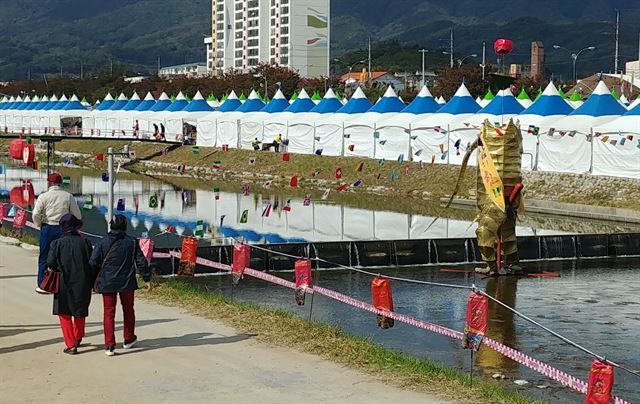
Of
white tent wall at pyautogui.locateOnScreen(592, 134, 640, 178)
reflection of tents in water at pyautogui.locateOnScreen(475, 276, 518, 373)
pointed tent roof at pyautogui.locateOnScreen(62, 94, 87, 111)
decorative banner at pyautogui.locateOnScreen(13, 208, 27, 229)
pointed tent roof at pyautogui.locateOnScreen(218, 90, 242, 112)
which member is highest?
pointed tent roof at pyautogui.locateOnScreen(62, 94, 87, 111)

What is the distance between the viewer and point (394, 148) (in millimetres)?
49875

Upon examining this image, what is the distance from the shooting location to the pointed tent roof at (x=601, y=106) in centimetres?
4144

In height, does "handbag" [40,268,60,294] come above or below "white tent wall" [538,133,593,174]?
below

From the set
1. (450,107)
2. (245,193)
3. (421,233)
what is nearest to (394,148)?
(450,107)

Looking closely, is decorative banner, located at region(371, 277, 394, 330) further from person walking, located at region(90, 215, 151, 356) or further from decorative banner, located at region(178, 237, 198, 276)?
decorative banner, located at region(178, 237, 198, 276)

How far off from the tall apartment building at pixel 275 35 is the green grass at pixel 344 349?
528 feet

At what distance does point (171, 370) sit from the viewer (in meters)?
10.8

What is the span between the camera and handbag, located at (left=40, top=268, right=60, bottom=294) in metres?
11.1

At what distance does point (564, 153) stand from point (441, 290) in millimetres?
22808

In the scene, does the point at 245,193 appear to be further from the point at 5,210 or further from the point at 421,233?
the point at 5,210

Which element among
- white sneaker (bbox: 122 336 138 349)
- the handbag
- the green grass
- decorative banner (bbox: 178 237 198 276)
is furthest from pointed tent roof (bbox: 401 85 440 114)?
the handbag

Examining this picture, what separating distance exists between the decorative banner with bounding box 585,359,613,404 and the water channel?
300 cm

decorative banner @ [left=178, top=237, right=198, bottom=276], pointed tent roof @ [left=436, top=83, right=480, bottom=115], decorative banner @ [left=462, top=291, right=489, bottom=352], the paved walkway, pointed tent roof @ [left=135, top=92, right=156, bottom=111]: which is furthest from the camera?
pointed tent roof @ [left=135, top=92, right=156, bottom=111]

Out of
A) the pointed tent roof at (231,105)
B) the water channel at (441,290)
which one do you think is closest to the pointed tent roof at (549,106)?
the water channel at (441,290)
